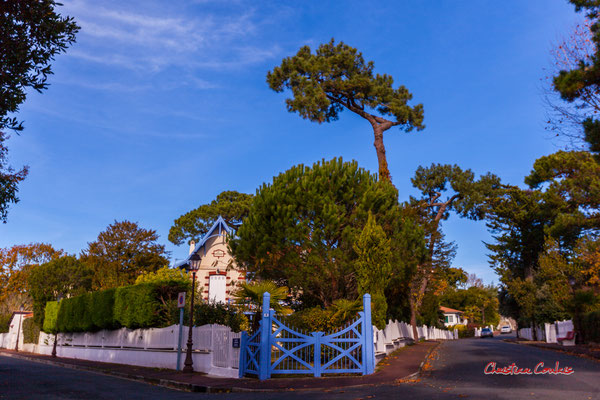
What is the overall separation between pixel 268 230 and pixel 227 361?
6.18 meters

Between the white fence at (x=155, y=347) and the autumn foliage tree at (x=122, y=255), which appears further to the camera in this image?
the autumn foliage tree at (x=122, y=255)

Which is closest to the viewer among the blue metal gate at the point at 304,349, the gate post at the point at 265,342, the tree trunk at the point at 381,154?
the gate post at the point at 265,342

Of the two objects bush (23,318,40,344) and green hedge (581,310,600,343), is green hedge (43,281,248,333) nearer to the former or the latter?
bush (23,318,40,344)

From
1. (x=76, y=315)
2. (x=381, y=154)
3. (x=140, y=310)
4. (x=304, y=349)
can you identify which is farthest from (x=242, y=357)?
(x=381, y=154)

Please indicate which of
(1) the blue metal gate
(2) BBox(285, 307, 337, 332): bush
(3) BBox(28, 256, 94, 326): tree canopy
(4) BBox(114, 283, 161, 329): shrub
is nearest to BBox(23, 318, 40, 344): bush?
(3) BBox(28, 256, 94, 326): tree canopy

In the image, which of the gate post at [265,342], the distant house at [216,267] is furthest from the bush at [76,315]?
the gate post at [265,342]

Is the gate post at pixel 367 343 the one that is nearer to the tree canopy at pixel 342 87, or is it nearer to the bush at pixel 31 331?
the tree canopy at pixel 342 87

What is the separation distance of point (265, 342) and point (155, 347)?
7.27m

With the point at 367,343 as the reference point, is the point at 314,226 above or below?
above

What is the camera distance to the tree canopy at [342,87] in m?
27.6

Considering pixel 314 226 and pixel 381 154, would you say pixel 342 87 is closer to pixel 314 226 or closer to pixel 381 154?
pixel 381 154

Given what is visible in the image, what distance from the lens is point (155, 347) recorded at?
17.2m

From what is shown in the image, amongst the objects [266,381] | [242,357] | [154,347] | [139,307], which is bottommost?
[266,381]

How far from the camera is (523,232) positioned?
42312 millimetres
